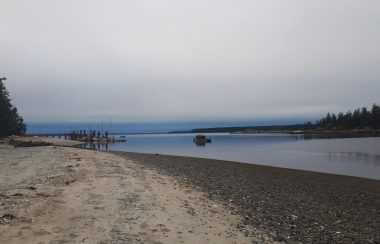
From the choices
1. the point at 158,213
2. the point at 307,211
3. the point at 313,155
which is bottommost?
the point at 313,155

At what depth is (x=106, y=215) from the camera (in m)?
10.7

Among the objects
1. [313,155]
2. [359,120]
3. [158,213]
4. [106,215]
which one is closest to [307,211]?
[158,213]

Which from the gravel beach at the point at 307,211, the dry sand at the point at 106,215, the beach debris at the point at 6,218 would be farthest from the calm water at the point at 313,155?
the beach debris at the point at 6,218

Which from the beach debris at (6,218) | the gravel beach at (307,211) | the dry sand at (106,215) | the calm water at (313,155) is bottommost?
the calm water at (313,155)

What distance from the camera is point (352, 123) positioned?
598ft

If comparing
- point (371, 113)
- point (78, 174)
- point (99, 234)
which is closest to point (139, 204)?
point (99, 234)

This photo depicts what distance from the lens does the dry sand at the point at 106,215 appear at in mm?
9062

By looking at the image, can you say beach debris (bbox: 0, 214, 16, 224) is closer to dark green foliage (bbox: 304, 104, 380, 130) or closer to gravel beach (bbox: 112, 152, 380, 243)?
gravel beach (bbox: 112, 152, 380, 243)

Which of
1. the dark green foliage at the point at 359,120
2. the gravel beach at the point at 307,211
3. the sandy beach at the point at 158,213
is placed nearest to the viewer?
the sandy beach at the point at 158,213

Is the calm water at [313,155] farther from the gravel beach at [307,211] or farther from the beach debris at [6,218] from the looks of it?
the beach debris at [6,218]

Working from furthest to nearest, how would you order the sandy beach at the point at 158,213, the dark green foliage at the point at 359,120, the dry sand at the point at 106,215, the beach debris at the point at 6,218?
the dark green foliage at the point at 359,120
the sandy beach at the point at 158,213
the beach debris at the point at 6,218
the dry sand at the point at 106,215

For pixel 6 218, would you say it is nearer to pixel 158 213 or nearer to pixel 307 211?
pixel 158 213

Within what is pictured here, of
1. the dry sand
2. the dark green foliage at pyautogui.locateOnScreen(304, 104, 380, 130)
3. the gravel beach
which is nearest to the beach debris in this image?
the dry sand

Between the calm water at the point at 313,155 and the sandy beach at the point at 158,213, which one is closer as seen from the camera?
the sandy beach at the point at 158,213
